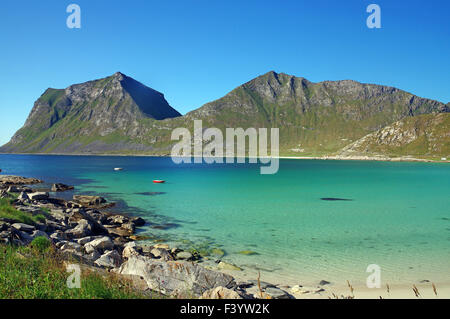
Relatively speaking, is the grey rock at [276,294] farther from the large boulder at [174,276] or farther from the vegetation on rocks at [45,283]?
the vegetation on rocks at [45,283]

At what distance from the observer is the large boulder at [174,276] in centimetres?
1336

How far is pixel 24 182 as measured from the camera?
7631 centimetres

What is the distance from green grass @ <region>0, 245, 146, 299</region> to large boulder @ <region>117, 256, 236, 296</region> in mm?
2870

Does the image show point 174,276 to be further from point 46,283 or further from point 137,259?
point 46,283

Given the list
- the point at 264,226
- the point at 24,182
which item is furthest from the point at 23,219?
the point at 24,182

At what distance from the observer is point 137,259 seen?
1541 centimetres

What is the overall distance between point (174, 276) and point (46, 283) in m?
6.19

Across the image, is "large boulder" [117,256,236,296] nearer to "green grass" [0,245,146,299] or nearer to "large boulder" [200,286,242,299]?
"large boulder" [200,286,242,299]

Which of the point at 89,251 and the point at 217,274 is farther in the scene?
the point at 89,251

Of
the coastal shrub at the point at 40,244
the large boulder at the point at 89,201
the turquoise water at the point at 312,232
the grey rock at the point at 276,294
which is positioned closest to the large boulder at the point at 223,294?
the grey rock at the point at 276,294

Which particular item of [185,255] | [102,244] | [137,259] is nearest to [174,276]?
[137,259]

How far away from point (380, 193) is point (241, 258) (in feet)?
173
